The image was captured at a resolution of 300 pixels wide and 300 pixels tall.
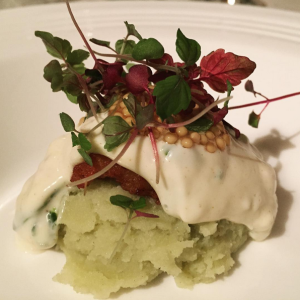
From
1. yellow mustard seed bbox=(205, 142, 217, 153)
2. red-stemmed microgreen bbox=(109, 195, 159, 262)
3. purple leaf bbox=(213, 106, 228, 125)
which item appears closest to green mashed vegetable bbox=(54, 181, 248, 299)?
red-stemmed microgreen bbox=(109, 195, 159, 262)

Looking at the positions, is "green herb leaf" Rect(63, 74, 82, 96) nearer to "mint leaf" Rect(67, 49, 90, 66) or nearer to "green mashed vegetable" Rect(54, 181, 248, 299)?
"mint leaf" Rect(67, 49, 90, 66)

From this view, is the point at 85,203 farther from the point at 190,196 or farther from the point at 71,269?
the point at 190,196

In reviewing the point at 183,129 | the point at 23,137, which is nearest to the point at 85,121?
the point at 183,129

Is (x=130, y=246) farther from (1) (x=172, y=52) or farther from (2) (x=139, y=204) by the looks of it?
(1) (x=172, y=52)

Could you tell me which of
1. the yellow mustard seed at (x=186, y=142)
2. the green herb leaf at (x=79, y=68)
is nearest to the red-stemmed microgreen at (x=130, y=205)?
the yellow mustard seed at (x=186, y=142)

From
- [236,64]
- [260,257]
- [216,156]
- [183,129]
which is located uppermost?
[236,64]

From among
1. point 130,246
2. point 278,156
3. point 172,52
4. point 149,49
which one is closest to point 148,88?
point 149,49

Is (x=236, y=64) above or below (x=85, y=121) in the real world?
above
